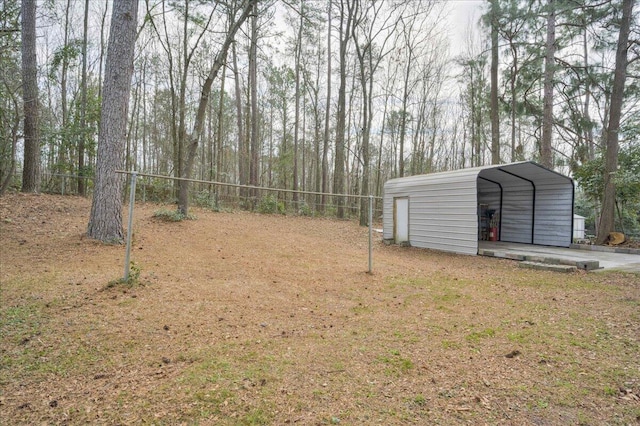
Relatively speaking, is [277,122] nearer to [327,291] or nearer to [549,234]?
[549,234]

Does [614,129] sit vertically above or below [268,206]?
above

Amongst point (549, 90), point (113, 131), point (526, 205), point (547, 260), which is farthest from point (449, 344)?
point (549, 90)

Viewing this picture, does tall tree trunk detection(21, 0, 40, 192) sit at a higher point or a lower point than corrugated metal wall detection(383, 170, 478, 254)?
higher

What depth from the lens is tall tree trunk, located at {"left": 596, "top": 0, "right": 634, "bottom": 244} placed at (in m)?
9.18

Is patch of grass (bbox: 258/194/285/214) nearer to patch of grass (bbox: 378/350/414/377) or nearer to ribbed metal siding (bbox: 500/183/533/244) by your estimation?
ribbed metal siding (bbox: 500/183/533/244)

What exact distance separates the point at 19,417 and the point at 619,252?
1264 centimetres

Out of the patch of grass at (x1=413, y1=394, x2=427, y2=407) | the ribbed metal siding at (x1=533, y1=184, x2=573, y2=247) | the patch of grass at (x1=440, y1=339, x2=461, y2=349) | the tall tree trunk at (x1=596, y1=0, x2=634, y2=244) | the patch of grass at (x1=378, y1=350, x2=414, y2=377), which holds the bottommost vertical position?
the patch of grass at (x1=413, y1=394, x2=427, y2=407)

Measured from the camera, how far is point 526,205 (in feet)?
35.1

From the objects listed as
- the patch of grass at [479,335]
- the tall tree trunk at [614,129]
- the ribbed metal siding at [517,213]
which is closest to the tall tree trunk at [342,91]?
the ribbed metal siding at [517,213]

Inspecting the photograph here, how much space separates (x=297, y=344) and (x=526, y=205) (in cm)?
1085

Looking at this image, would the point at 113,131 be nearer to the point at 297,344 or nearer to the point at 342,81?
the point at 297,344

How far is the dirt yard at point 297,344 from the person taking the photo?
1997 mm

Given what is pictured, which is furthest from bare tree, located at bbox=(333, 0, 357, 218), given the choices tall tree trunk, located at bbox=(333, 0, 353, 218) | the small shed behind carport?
the small shed behind carport

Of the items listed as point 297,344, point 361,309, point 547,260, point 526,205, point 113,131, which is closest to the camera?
point 297,344
